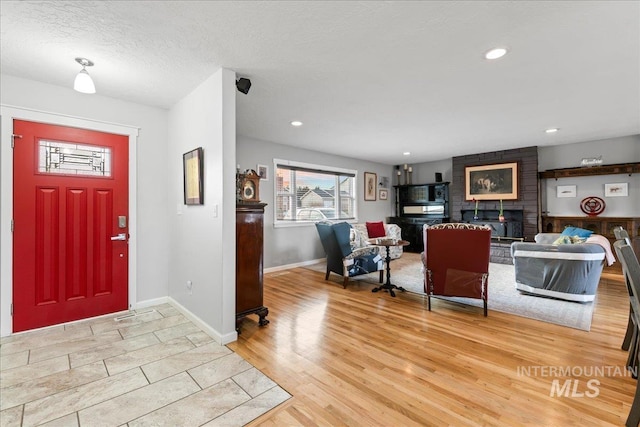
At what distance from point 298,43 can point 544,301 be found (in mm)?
4065

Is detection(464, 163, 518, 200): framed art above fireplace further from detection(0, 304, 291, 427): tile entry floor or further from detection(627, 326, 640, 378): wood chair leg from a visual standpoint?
detection(0, 304, 291, 427): tile entry floor

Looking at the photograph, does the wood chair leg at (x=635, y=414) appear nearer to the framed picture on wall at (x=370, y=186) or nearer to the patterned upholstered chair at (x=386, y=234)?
the patterned upholstered chair at (x=386, y=234)

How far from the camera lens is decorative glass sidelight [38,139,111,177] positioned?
2.74m

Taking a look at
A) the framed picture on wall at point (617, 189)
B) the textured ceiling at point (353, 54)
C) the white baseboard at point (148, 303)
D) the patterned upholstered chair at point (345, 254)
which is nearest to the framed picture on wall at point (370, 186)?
the patterned upholstered chair at point (345, 254)

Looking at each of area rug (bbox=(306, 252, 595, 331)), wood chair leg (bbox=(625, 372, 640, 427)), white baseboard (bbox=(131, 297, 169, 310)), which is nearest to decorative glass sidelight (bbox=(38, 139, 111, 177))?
white baseboard (bbox=(131, 297, 169, 310))

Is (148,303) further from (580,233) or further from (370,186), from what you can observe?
(580,233)

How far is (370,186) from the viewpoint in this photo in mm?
7438

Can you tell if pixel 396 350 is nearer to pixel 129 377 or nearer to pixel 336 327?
pixel 336 327

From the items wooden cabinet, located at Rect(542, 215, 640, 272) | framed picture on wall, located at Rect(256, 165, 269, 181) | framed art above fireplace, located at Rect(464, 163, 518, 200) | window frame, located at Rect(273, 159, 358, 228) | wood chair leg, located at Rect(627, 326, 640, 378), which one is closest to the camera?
wood chair leg, located at Rect(627, 326, 640, 378)

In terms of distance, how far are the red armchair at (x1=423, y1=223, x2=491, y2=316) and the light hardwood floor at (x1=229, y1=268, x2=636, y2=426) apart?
27 centimetres

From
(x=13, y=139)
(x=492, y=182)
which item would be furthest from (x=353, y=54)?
(x=492, y=182)

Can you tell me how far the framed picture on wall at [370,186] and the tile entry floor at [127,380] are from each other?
5488mm

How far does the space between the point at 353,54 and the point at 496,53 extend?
118 centimetres

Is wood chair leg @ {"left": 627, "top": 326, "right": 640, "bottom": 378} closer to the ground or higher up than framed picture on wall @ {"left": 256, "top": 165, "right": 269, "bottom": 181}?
closer to the ground
